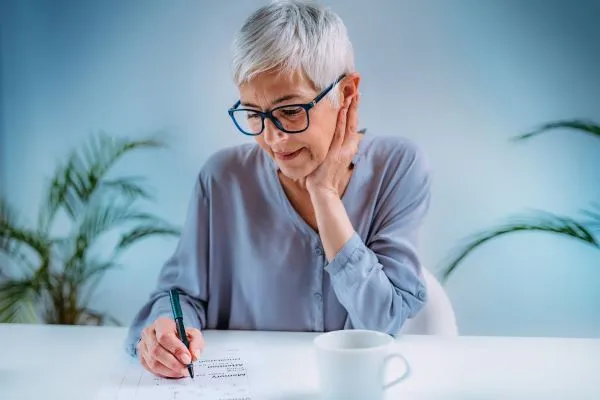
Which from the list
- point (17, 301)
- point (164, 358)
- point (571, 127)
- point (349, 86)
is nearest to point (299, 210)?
point (349, 86)

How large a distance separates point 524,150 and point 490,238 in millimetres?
272

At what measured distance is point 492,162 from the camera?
6.73 ft

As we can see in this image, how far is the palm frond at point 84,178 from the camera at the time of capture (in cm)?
228

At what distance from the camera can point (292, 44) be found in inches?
60.3

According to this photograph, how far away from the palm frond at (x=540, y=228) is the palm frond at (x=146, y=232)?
919mm

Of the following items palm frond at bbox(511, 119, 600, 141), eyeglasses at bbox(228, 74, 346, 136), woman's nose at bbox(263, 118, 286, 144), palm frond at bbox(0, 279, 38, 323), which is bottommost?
palm frond at bbox(0, 279, 38, 323)

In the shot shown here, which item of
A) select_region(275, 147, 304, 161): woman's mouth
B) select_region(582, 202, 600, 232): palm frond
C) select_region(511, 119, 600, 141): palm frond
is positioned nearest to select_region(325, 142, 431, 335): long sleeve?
select_region(275, 147, 304, 161): woman's mouth

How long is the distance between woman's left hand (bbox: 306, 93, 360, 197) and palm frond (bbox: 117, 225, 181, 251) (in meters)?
0.74

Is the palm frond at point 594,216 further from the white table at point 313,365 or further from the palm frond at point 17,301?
the palm frond at point 17,301

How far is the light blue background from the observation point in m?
2.02

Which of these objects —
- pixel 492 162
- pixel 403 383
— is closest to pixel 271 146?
pixel 403 383

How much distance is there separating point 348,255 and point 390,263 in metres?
0.13

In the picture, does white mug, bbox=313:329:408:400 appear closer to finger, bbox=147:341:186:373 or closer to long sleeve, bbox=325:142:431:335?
finger, bbox=147:341:186:373

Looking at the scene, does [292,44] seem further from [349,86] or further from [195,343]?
[195,343]
